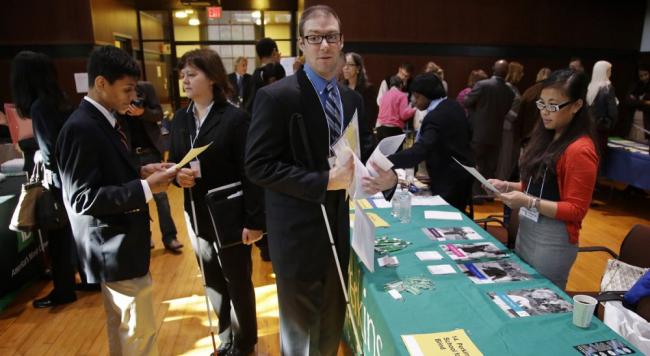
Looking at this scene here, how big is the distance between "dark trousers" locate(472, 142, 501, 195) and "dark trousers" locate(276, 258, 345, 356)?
4.34 metres

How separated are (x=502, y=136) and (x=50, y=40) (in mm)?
7243

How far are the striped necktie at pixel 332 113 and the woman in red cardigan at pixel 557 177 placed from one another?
0.84 meters

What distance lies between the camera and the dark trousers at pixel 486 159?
566 cm

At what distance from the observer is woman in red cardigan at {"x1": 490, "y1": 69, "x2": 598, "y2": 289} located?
1.80 m

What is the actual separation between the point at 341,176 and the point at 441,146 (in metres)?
1.99

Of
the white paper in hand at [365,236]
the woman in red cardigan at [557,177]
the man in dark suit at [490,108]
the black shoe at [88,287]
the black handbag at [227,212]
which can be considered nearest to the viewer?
the white paper in hand at [365,236]

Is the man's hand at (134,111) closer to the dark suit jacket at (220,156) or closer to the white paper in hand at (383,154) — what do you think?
the dark suit jacket at (220,156)

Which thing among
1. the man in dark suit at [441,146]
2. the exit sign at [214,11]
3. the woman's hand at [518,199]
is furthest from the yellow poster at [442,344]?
the exit sign at [214,11]

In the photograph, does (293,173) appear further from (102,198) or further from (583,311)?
(583,311)

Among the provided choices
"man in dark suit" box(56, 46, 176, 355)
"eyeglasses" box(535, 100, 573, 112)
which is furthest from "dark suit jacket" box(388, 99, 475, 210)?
"man in dark suit" box(56, 46, 176, 355)

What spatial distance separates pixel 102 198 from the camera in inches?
64.2

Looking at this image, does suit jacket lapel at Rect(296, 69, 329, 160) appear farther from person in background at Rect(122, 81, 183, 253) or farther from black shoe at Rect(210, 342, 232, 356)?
person in background at Rect(122, 81, 183, 253)

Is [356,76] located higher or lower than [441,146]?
higher

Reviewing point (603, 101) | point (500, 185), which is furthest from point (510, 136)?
point (500, 185)
